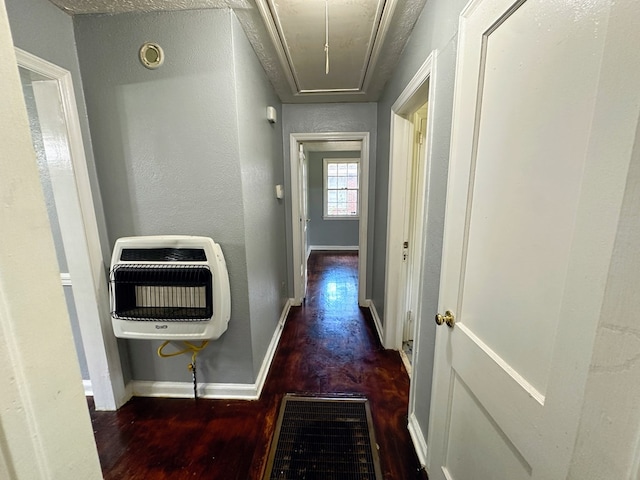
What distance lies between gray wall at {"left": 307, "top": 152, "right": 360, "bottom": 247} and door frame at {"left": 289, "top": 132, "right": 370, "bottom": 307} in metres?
2.61

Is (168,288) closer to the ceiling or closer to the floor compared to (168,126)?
closer to the floor

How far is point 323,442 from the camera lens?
140 centimetres

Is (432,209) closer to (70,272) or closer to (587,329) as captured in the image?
(587,329)

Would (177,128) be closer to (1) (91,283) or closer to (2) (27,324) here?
(1) (91,283)

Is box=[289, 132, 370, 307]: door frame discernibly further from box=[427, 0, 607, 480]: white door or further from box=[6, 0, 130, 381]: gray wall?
box=[427, 0, 607, 480]: white door

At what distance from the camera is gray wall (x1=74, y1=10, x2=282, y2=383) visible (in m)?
1.32

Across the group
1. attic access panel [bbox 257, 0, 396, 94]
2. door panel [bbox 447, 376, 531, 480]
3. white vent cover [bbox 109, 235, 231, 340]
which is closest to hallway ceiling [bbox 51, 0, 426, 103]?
attic access panel [bbox 257, 0, 396, 94]

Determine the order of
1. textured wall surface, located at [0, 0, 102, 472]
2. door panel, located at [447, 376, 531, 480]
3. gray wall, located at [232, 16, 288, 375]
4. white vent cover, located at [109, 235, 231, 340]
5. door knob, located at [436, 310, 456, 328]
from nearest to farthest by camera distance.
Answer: textured wall surface, located at [0, 0, 102, 472] < door panel, located at [447, 376, 531, 480] < door knob, located at [436, 310, 456, 328] < white vent cover, located at [109, 235, 231, 340] < gray wall, located at [232, 16, 288, 375]

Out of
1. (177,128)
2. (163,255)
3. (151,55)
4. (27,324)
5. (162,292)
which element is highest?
(151,55)

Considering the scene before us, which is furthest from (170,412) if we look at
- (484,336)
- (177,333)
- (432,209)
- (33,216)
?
(432,209)

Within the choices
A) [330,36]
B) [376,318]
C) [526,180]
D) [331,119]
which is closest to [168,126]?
[330,36]

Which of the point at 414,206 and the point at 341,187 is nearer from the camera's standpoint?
the point at 414,206

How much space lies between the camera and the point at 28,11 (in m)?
1.14

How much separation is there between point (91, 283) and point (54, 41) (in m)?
1.23
